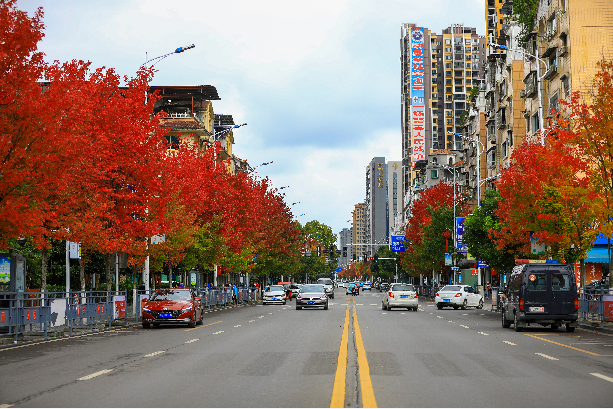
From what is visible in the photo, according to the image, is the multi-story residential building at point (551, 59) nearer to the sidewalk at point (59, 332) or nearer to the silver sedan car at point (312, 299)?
the silver sedan car at point (312, 299)

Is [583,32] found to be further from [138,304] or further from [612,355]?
[612,355]

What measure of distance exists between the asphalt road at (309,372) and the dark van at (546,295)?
10.2 ft

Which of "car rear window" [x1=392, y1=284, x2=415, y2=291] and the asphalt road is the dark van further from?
"car rear window" [x1=392, y1=284, x2=415, y2=291]

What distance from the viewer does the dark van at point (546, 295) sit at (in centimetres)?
2525

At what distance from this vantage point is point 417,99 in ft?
531

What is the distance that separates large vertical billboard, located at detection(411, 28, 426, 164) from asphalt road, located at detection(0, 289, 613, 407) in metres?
136

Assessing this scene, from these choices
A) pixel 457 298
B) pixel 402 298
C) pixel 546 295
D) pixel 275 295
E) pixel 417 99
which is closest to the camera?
pixel 546 295

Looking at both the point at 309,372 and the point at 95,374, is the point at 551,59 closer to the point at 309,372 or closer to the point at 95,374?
the point at 309,372

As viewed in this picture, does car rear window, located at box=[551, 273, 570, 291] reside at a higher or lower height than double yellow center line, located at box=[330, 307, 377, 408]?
higher

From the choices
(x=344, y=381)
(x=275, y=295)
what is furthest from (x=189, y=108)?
(x=344, y=381)

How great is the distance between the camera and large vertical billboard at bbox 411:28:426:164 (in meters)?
156

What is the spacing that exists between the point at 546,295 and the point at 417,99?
458 ft

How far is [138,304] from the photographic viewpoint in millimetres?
32875

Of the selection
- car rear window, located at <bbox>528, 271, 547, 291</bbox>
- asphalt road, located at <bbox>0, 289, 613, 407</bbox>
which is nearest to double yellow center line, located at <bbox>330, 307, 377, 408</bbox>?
asphalt road, located at <bbox>0, 289, 613, 407</bbox>
